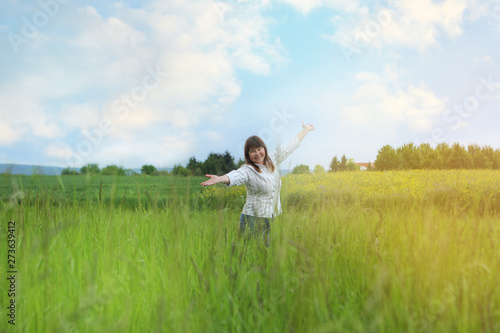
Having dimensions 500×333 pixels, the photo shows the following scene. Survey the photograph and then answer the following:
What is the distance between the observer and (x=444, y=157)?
16703 mm

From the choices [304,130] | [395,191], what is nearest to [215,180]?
[304,130]

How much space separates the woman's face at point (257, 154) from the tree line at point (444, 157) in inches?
538

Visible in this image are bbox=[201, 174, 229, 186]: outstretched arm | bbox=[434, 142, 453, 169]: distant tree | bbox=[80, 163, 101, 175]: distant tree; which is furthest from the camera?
bbox=[434, 142, 453, 169]: distant tree

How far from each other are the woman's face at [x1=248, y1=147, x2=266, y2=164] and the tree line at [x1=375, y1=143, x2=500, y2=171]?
44.8 feet

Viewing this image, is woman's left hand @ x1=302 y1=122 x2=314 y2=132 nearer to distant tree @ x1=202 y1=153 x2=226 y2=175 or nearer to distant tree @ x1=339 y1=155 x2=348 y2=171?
distant tree @ x1=202 y1=153 x2=226 y2=175

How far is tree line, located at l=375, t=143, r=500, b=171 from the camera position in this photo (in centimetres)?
1666

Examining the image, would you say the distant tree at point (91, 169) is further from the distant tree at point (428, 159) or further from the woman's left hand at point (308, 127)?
the distant tree at point (428, 159)

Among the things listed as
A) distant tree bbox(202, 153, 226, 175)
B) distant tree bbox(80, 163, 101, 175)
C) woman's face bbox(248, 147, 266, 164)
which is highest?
distant tree bbox(202, 153, 226, 175)

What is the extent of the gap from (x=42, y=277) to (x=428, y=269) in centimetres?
230

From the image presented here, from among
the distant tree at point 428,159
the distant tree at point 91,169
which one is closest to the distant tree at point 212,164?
the distant tree at point 428,159

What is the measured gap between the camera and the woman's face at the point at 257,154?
182 inches

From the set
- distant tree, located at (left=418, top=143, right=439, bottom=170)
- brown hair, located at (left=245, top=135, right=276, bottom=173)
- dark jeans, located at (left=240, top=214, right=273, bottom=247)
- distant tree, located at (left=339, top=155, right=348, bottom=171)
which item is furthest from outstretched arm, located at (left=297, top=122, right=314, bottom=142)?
distant tree, located at (left=418, top=143, right=439, bottom=170)

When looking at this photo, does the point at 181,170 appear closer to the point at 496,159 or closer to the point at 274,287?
the point at 274,287

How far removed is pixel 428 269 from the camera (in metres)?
Result: 2.05
